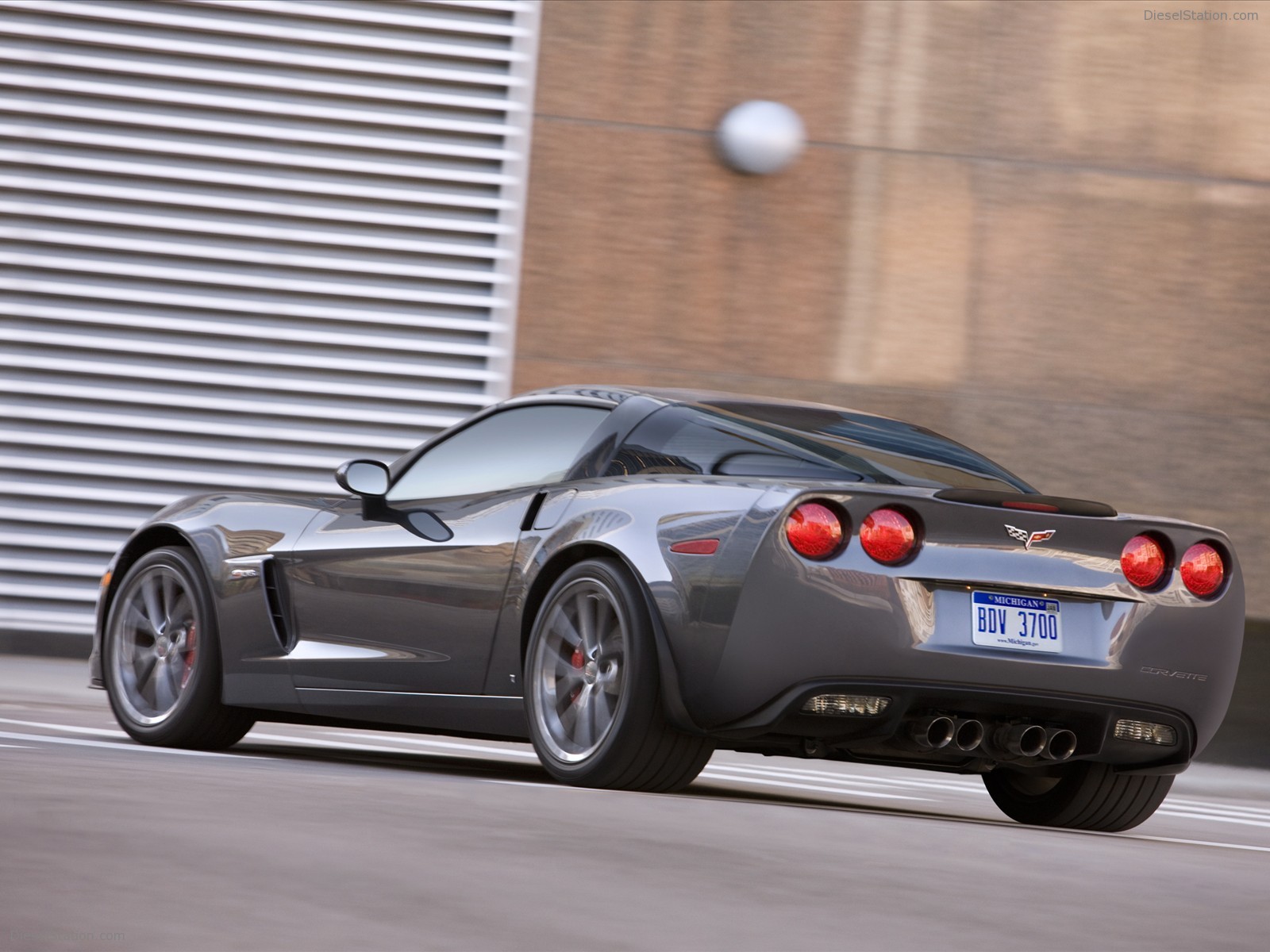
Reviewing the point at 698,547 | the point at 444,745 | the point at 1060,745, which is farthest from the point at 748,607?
the point at 444,745

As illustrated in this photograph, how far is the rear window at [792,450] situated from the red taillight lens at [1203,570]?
1.91 ft

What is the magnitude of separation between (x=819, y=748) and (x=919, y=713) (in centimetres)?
30

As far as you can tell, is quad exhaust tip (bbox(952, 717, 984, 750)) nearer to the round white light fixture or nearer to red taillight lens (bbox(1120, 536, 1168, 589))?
red taillight lens (bbox(1120, 536, 1168, 589))

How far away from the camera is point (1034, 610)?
5.73 metres

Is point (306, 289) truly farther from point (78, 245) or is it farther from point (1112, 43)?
point (1112, 43)

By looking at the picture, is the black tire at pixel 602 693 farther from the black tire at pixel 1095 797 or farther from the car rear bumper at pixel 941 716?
the black tire at pixel 1095 797

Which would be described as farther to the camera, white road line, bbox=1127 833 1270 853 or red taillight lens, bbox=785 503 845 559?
white road line, bbox=1127 833 1270 853

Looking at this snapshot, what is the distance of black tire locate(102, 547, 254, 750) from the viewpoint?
7.16m

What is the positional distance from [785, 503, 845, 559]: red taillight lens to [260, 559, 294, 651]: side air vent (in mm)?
2139

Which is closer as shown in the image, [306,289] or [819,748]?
[819,748]

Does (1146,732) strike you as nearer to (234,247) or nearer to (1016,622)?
(1016,622)

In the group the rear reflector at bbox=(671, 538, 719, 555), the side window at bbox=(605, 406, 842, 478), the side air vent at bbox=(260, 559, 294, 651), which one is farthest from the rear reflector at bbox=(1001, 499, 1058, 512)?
the side air vent at bbox=(260, 559, 294, 651)

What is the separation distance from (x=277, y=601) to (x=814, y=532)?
227cm

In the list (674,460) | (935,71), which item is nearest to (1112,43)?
(935,71)
